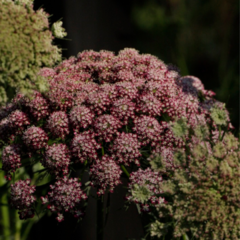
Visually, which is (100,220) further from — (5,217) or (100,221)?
(5,217)

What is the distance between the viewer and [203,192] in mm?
816

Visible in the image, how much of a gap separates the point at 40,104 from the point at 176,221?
48 centimetres

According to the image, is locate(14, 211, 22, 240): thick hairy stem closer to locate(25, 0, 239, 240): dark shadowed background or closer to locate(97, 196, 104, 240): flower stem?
locate(25, 0, 239, 240): dark shadowed background

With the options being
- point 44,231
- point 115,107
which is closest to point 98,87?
point 115,107

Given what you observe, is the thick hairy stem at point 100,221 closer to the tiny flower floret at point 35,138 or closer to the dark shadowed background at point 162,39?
the tiny flower floret at point 35,138

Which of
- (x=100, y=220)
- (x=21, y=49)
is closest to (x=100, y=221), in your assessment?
(x=100, y=220)

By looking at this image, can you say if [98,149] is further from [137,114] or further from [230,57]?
[230,57]

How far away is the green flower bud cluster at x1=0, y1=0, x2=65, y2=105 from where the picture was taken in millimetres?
860

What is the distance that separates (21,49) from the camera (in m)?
0.87

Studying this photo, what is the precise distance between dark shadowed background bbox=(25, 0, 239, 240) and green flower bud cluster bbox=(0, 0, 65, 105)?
58 cm

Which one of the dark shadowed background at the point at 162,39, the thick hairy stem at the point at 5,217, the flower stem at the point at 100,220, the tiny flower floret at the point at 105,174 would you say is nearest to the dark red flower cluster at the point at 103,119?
the tiny flower floret at the point at 105,174

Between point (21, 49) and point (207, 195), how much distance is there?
0.52 m

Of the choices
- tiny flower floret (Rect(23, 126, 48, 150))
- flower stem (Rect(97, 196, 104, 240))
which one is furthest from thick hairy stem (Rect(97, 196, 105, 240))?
tiny flower floret (Rect(23, 126, 48, 150))

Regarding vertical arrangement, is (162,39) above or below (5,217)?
above
